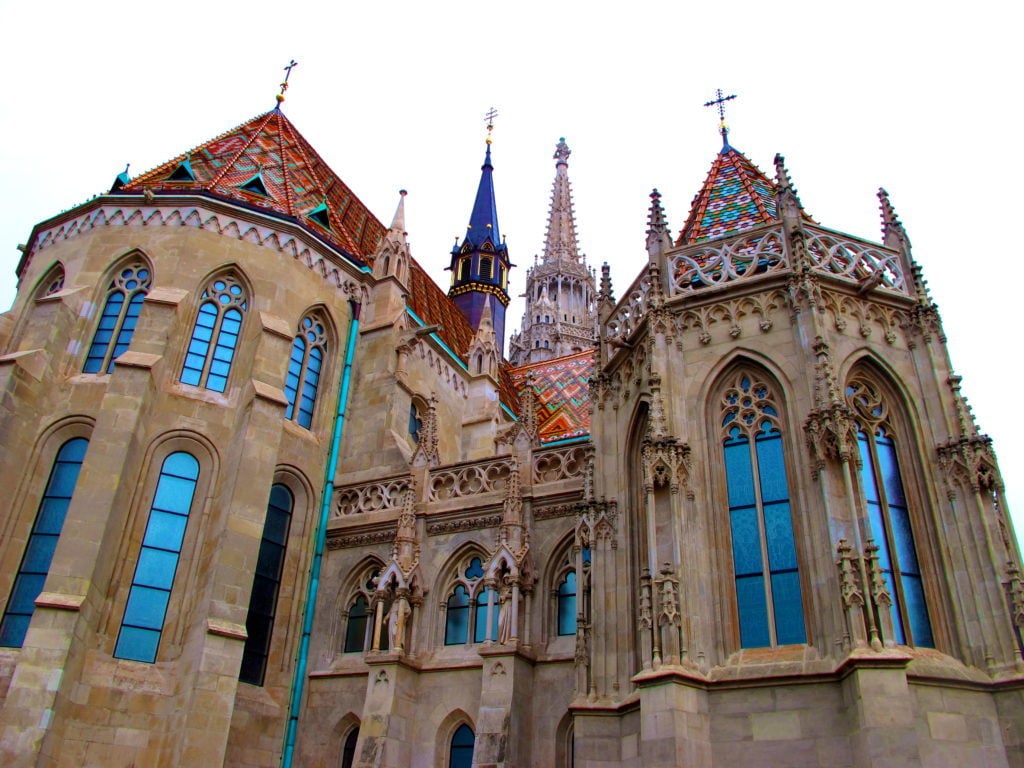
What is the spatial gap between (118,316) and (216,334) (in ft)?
5.73

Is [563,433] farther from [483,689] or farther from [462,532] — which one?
[483,689]

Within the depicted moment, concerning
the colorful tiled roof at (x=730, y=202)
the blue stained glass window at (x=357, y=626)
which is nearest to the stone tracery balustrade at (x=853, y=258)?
the colorful tiled roof at (x=730, y=202)

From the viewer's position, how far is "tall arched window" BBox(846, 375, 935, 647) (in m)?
A: 10.1

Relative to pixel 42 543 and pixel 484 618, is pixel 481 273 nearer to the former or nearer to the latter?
pixel 484 618

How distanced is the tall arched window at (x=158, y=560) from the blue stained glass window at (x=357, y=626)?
10.5 ft

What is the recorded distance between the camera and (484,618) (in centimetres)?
1421

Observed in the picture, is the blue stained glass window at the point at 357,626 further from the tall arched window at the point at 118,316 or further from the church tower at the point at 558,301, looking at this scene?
the church tower at the point at 558,301

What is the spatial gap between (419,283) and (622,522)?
558 inches

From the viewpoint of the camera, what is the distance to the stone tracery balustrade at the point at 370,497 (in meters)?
15.9

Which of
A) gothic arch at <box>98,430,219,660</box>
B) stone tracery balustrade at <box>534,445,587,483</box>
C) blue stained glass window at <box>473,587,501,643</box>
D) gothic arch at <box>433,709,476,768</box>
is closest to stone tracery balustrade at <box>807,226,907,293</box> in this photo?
stone tracery balustrade at <box>534,445,587,483</box>

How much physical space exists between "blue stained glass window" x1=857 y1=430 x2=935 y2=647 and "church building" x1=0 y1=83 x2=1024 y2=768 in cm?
4

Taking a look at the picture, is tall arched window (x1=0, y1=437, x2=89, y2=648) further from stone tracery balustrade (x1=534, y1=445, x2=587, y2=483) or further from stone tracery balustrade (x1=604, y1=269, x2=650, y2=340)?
stone tracery balustrade (x1=604, y1=269, x2=650, y2=340)

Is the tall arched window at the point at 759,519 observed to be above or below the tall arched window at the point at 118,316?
below

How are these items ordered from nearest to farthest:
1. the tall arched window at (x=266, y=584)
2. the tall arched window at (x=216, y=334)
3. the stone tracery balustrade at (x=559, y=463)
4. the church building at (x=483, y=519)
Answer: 1. the church building at (x=483, y=519)
2. the tall arched window at (x=266, y=584)
3. the stone tracery balustrade at (x=559, y=463)
4. the tall arched window at (x=216, y=334)
